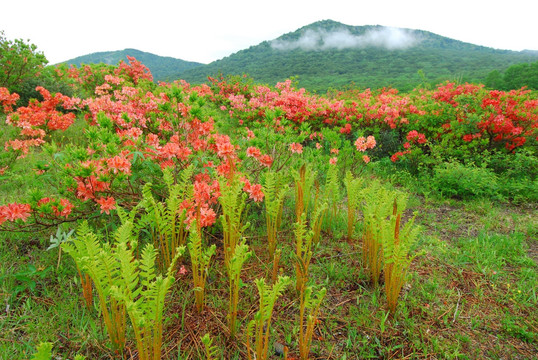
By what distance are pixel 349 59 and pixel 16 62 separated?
176ft

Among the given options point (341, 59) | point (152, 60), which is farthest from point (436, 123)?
point (152, 60)

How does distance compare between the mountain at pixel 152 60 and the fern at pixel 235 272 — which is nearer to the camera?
the fern at pixel 235 272

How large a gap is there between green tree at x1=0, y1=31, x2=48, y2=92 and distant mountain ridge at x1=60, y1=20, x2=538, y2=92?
25.4 meters

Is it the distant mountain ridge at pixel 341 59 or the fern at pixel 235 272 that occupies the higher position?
the distant mountain ridge at pixel 341 59

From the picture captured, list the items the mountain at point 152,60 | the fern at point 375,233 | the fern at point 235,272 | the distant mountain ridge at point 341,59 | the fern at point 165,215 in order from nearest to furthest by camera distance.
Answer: the fern at point 235,272 < the fern at point 165,215 < the fern at point 375,233 < the distant mountain ridge at point 341,59 < the mountain at point 152,60

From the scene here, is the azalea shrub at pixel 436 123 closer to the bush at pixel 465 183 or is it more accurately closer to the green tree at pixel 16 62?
the bush at pixel 465 183

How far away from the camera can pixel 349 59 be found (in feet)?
168

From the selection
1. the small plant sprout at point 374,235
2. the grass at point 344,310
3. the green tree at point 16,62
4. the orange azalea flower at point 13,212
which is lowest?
the grass at point 344,310

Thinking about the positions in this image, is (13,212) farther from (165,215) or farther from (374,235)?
(374,235)

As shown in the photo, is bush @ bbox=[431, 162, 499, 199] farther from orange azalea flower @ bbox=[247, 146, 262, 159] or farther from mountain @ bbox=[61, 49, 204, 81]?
mountain @ bbox=[61, 49, 204, 81]

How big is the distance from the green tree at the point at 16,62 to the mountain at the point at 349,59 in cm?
2669

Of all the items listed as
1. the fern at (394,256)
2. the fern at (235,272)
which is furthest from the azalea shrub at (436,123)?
the fern at (235,272)

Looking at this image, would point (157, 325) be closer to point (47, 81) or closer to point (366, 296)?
point (366, 296)

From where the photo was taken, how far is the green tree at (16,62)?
502 centimetres
